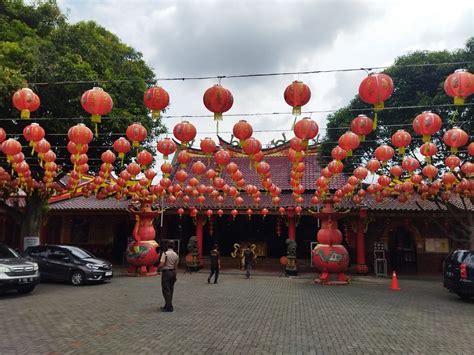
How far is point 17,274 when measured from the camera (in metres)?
11.0

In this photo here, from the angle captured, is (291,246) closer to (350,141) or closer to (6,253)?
(350,141)

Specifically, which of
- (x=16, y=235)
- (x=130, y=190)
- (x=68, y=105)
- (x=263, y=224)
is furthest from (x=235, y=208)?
(x=16, y=235)

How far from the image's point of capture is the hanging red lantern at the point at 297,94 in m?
8.26

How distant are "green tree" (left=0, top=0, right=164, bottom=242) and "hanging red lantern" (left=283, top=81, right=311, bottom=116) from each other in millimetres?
7261

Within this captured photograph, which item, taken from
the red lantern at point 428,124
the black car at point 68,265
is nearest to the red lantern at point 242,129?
the red lantern at point 428,124

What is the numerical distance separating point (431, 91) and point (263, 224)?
42.1 feet

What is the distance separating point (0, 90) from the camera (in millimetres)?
12773

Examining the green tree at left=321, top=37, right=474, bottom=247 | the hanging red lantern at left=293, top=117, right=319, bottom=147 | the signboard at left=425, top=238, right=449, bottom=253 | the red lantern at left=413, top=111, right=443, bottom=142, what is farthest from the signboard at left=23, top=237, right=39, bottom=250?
the signboard at left=425, top=238, right=449, bottom=253

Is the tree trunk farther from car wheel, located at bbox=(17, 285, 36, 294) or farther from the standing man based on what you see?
the standing man

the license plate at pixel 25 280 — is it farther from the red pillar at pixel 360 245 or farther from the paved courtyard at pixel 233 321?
the red pillar at pixel 360 245

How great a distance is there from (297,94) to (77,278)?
1094cm

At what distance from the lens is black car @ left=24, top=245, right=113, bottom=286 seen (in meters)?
14.2

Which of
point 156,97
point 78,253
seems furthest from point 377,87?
point 78,253

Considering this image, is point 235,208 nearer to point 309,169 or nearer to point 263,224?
point 263,224
